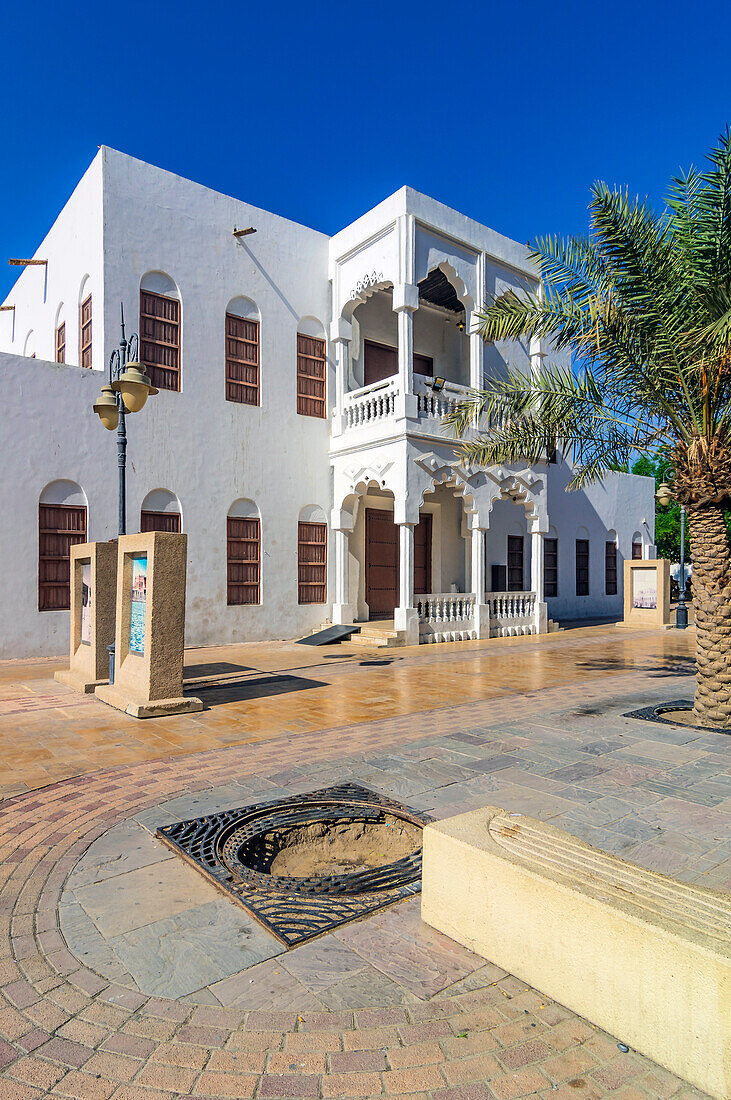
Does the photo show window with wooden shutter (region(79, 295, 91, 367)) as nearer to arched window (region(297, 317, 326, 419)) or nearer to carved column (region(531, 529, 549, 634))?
arched window (region(297, 317, 326, 419))

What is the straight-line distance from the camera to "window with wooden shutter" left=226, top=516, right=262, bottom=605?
A: 1537 cm

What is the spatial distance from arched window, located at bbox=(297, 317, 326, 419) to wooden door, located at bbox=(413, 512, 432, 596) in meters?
4.34

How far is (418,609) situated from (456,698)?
6807 millimetres

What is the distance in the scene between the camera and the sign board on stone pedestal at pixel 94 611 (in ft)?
30.5

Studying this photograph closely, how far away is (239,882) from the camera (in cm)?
358

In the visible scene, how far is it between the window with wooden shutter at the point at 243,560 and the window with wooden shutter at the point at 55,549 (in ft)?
10.7

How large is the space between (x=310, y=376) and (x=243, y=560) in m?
5.03

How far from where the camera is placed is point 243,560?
15.6 metres

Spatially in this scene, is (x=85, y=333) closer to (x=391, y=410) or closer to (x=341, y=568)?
(x=391, y=410)

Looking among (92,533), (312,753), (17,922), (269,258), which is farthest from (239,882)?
(269,258)

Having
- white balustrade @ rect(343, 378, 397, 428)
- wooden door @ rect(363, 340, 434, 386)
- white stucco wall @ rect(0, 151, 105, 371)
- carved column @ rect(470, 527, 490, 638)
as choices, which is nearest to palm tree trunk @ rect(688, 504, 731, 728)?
white balustrade @ rect(343, 378, 397, 428)

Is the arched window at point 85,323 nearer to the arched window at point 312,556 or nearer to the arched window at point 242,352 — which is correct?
the arched window at point 242,352

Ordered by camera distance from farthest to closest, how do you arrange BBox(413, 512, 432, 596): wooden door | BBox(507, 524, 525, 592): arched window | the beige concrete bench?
BBox(507, 524, 525, 592): arched window < BBox(413, 512, 432, 596): wooden door < the beige concrete bench

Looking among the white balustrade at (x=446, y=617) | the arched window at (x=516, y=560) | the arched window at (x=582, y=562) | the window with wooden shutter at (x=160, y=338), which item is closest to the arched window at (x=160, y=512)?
the window with wooden shutter at (x=160, y=338)
